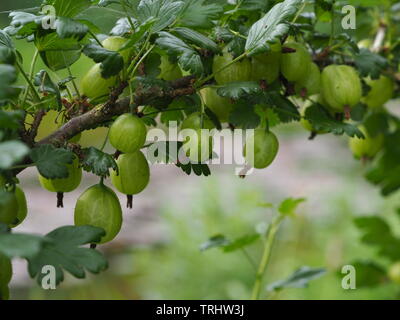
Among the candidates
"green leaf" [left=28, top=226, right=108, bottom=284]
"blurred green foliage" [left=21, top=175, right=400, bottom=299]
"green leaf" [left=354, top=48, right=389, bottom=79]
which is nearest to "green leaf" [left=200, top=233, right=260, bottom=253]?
"green leaf" [left=354, top=48, right=389, bottom=79]

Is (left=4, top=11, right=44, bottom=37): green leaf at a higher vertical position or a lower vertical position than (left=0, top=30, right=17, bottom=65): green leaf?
higher

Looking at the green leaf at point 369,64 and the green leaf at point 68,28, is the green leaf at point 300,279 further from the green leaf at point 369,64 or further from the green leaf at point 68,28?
the green leaf at point 68,28

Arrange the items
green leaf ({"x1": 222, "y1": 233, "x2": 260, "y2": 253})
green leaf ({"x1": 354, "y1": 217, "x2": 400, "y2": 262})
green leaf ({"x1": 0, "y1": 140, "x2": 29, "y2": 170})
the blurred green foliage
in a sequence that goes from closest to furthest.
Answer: green leaf ({"x1": 0, "y1": 140, "x2": 29, "y2": 170})
green leaf ({"x1": 222, "y1": 233, "x2": 260, "y2": 253})
green leaf ({"x1": 354, "y1": 217, "x2": 400, "y2": 262})
the blurred green foliage

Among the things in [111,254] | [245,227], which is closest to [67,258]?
[245,227]

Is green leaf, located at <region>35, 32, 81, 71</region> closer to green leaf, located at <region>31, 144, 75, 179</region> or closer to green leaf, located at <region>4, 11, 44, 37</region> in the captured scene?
green leaf, located at <region>4, 11, 44, 37</region>

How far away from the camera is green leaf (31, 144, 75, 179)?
585mm

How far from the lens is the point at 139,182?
2.39ft

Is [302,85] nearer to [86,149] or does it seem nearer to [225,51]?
[225,51]

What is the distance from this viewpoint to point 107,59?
63cm

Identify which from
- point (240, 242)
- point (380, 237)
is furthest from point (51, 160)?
point (380, 237)

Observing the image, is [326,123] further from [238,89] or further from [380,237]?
[380,237]

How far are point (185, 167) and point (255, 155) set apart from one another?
131mm

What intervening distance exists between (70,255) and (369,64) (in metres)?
0.59

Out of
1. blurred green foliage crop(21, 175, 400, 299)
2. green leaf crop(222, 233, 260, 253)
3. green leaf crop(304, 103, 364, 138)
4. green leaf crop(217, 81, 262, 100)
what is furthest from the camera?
blurred green foliage crop(21, 175, 400, 299)
